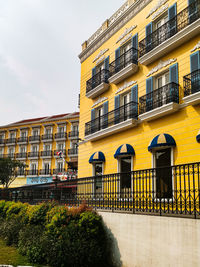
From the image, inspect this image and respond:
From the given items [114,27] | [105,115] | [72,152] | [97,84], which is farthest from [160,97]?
[72,152]

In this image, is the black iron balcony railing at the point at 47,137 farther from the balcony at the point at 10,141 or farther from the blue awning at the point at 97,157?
the blue awning at the point at 97,157

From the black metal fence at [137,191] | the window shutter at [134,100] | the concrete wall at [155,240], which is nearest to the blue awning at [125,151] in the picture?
the window shutter at [134,100]

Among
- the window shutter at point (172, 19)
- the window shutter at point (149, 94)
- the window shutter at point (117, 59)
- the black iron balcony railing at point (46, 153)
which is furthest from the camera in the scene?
the black iron balcony railing at point (46, 153)

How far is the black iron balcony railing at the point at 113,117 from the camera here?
1529 cm

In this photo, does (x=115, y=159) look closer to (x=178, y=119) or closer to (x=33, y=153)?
(x=178, y=119)

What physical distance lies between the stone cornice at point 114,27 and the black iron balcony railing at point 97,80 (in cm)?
251

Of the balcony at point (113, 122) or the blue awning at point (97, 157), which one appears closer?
the balcony at point (113, 122)

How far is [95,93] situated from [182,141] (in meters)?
8.52

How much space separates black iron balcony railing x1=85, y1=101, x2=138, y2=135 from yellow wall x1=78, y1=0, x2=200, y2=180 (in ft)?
2.05

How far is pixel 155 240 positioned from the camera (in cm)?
761

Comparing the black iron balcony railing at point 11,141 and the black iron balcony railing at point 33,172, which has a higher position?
the black iron balcony railing at point 11,141

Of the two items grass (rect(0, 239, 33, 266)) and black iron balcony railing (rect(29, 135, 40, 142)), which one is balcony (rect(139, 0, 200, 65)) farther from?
black iron balcony railing (rect(29, 135, 40, 142))

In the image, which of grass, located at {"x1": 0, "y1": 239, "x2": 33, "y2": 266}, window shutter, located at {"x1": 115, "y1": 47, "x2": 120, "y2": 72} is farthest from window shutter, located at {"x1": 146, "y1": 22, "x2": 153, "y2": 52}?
grass, located at {"x1": 0, "y1": 239, "x2": 33, "y2": 266}

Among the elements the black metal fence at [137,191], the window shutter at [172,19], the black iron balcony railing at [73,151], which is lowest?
the black metal fence at [137,191]
